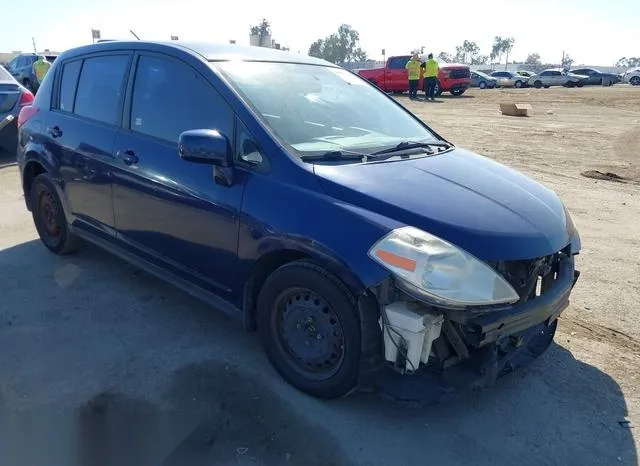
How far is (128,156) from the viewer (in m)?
3.79

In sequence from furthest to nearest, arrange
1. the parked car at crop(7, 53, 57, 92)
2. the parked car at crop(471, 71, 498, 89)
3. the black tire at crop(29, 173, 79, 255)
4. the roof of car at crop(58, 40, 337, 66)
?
1. the parked car at crop(471, 71, 498, 89)
2. the parked car at crop(7, 53, 57, 92)
3. the black tire at crop(29, 173, 79, 255)
4. the roof of car at crop(58, 40, 337, 66)

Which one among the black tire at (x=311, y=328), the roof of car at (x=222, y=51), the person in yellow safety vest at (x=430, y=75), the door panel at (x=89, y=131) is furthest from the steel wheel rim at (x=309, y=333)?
the person in yellow safety vest at (x=430, y=75)

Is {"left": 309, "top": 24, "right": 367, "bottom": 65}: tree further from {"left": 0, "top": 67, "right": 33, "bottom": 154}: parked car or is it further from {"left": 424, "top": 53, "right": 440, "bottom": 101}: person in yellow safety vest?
{"left": 0, "top": 67, "right": 33, "bottom": 154}: parked car

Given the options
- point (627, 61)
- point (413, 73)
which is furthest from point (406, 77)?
point (627, 61)

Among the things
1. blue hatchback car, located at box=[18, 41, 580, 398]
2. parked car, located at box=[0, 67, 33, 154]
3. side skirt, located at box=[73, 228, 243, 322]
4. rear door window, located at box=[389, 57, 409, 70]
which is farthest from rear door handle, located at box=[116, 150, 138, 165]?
rear door window, located at box=[389, 57, 409, 70]

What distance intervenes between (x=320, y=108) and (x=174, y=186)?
1.06m

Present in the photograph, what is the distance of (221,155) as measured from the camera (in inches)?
118

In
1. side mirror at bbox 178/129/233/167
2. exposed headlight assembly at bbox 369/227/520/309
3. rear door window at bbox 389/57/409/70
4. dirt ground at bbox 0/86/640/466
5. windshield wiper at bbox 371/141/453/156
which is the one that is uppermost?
rear door window at bbox 389/57/409/70

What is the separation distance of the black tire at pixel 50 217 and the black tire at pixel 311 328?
260 centimetres

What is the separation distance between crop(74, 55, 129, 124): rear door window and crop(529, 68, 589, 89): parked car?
1691 inches

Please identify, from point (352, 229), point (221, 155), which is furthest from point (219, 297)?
point (352, 229)

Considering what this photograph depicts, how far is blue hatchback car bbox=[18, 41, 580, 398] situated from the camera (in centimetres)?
256

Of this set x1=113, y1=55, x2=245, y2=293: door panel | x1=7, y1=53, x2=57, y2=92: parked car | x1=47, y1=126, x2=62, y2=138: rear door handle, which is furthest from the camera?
x1=7, y1=53, x2=57, y2=92: parked car

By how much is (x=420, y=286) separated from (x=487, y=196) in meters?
0.83
